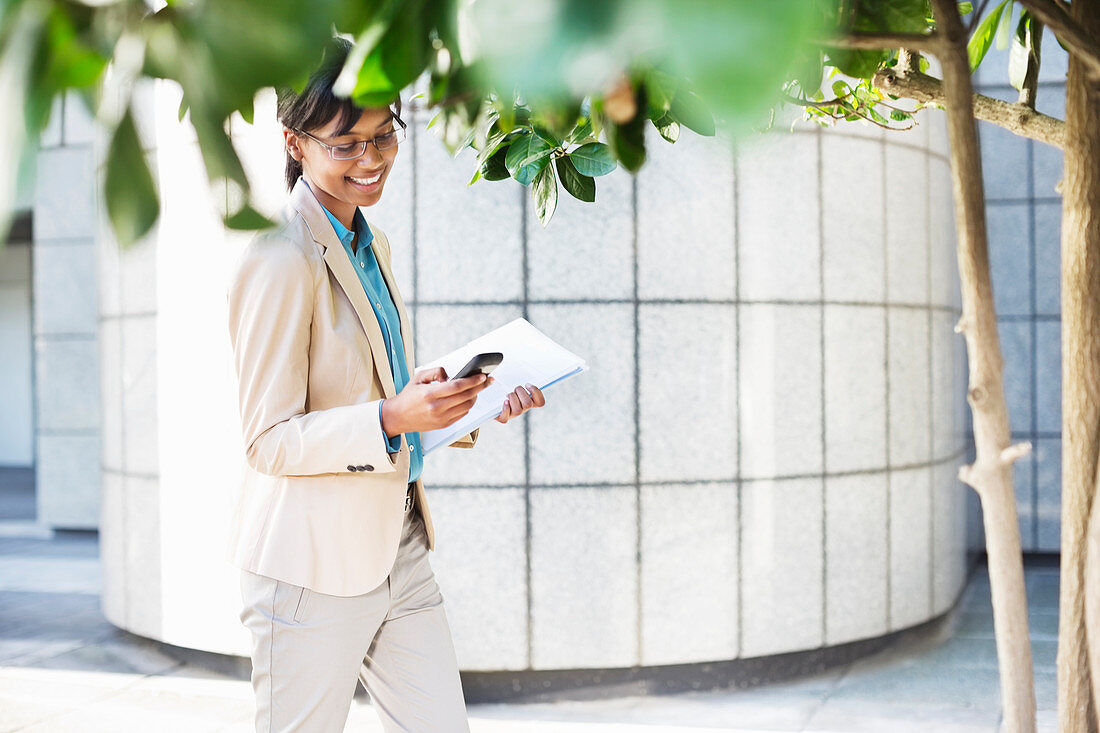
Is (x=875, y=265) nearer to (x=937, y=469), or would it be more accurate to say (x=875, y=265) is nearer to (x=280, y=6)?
(x=937, y=469)

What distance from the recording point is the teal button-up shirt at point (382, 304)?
189 centimetres

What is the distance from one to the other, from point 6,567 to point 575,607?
489 centimetres

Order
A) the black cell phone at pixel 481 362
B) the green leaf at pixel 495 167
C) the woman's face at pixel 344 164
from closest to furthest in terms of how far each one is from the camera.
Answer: the green leaf at pixel 495 167 → the black cell phone at pixel 481 362 → the woman's face at pixel 344 164

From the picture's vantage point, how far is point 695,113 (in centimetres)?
86

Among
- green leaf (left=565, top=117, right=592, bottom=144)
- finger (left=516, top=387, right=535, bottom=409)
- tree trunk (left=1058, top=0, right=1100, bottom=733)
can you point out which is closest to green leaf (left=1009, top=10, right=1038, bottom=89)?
tree trunk (left=1058, top=0, right=1100, bottom=733)

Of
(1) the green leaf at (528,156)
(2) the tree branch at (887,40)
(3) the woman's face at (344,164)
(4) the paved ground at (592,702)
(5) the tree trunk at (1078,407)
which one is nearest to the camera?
(2) the tree branch at (887,40)

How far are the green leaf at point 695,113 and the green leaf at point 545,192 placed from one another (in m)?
0.38

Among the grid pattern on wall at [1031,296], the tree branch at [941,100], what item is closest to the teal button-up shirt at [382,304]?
the tree branch at [941,100]

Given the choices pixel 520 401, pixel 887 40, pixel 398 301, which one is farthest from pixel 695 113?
pixel 398 301

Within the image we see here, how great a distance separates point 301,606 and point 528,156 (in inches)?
36.2

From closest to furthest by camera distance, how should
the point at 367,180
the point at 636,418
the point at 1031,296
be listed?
1. the point at 367,180
2. the point at 636,418
3. the point at 1031,296

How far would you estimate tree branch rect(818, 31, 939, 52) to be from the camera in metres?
0.81

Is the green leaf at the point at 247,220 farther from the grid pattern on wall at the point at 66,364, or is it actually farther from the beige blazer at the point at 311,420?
the grid pattern on wall at the point at 66,364

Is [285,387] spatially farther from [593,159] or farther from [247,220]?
[247,220]
